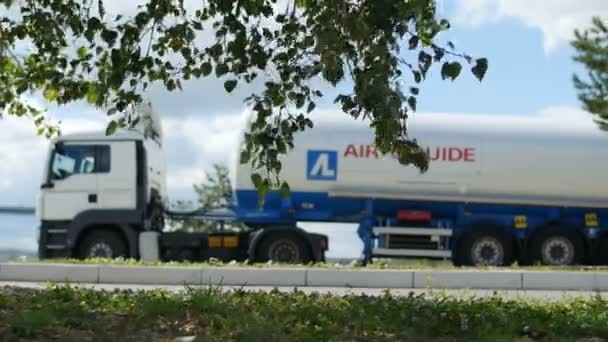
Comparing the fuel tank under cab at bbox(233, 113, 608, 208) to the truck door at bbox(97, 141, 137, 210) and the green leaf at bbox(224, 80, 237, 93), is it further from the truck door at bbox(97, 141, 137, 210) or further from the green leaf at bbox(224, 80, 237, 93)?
the green leaf at bbox(224, 80, 237, 93)

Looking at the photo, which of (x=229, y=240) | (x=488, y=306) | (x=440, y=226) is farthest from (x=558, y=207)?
(x=488, y=306)

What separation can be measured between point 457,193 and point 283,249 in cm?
347

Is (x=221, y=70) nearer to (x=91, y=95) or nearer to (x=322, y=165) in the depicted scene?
Result: (x=91, y=95)

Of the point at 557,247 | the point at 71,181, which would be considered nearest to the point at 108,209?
the point at 71,181

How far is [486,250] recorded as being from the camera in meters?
17.4

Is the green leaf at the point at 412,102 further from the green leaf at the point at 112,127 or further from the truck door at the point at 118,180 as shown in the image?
the truck door at the point at 118,180

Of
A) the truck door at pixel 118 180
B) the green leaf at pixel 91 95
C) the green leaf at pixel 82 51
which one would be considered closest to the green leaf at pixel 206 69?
the green leaf at pixel 91 95

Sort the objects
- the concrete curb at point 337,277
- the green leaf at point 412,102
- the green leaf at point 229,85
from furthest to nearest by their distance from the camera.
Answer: the concrete curb at point 337,277, the green leaf at point 229,85, the green leaf at point 412,102

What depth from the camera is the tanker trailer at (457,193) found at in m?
17.3

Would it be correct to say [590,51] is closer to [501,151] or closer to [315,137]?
[501,151]

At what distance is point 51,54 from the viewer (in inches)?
295

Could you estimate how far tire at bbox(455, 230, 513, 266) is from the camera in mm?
17344

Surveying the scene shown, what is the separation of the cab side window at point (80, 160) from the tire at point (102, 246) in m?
1.16

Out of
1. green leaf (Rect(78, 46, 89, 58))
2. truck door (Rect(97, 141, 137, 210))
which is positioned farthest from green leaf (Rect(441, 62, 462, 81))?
truck door (Rect(97, 141, 137, 210))
